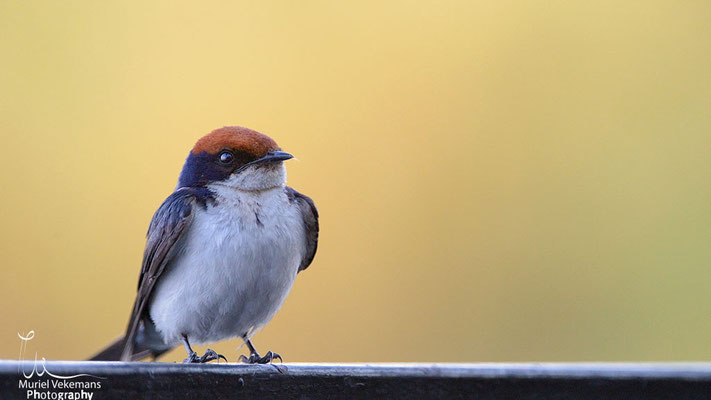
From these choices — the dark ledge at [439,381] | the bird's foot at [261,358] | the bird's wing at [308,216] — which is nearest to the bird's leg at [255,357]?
the bird's foot at [261,358]

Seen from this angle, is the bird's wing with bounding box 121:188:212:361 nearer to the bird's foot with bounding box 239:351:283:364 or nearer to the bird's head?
the bird's head

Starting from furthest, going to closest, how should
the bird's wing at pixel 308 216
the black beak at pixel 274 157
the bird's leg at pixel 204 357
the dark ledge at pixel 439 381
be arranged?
the bird's wing at pixel 308 216
the bird's leg at pixel 204 357
the black beak at pixel 274 157
the dark ledge at pixel 439 381

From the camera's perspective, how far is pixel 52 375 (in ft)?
4.97

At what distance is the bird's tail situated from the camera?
9.25 ft

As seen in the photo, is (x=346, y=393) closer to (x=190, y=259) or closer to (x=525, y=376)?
(x=525, y=376)

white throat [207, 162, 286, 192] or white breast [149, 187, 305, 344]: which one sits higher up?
white throat [207, 162, 286, 192]

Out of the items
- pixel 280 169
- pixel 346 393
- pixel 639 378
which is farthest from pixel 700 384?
pixel 280 169

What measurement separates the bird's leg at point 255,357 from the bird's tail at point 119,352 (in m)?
0.39

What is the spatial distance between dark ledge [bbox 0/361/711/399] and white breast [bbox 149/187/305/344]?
844 millimetres

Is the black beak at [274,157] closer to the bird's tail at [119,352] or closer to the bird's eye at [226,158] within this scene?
the bird's eye at [226,158]

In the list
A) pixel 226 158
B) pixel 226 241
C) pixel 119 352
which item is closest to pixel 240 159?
pixel 226 158

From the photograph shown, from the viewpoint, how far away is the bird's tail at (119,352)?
2818 mm

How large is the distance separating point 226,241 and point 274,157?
0.27m

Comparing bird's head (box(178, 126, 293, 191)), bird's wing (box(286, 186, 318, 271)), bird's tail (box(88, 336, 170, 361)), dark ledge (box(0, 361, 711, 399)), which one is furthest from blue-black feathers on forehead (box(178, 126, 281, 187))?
dark ledge (box(0, 361, 711, 399))
